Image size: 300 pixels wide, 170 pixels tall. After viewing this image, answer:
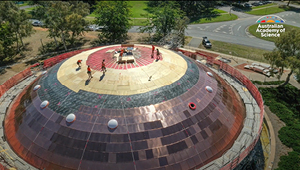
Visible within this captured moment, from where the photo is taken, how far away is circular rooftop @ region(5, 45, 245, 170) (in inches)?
1037

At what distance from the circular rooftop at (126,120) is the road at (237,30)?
226 feet

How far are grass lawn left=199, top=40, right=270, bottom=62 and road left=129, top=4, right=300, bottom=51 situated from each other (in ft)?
16.4

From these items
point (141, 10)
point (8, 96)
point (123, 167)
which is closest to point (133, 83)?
point (123, 167)

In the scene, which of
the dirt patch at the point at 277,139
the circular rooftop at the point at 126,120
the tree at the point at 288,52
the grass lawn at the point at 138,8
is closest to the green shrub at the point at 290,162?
the dirt patch at the point at 277,139

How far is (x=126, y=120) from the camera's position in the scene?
2827 centimetres

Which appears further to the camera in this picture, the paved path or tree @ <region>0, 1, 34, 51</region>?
tree @ <region>0, 1, 34, 51</region>

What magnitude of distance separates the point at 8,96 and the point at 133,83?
2991 centimetres

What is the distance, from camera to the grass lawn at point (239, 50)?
78.9m

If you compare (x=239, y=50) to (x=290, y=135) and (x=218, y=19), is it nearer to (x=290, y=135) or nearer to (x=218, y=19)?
(x=218, y=19)

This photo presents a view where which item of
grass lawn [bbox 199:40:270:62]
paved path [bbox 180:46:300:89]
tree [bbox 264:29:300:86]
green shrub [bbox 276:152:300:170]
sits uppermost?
tree [bbox 264:29:300:86]

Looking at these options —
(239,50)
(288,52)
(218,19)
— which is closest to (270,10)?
(218,19)

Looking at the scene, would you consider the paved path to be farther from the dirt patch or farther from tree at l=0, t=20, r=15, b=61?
tree at l=0, t=20, r=15, b=61

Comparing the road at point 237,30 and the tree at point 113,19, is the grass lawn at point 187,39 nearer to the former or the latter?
the road at point 237,30

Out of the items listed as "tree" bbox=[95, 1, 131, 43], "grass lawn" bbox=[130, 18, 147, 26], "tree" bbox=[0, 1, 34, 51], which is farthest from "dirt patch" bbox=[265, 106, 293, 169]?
"grass lawn" bbox=[130, 18, 147, 26]
